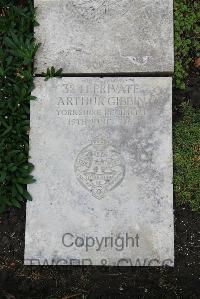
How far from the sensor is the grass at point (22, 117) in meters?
4.25

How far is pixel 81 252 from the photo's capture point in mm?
4188

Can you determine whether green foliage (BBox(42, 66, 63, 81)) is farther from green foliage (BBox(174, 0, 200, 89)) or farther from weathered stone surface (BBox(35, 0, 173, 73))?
green foliage (BBox(174, 0, 200, 89))

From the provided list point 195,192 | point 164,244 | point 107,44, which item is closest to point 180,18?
point 107,44

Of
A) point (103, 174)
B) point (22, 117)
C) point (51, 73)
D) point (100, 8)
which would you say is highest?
point (100, 8)

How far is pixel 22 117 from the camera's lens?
4328mm

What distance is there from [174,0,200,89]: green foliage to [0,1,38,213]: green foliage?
4.58ft

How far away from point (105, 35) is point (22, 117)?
1119 millimetres

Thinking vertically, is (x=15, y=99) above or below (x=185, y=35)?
below

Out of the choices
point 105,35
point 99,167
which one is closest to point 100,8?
point 105,35

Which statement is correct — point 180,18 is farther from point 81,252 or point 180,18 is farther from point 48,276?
point 48,276

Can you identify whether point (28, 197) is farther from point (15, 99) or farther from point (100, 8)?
point (100, 8)

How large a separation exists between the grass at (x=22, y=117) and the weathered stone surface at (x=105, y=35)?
14 cm

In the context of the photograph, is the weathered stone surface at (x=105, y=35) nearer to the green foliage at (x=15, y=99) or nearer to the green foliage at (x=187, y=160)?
the green foliage at (x=15, y=99)

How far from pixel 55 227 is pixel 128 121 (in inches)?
46.5
